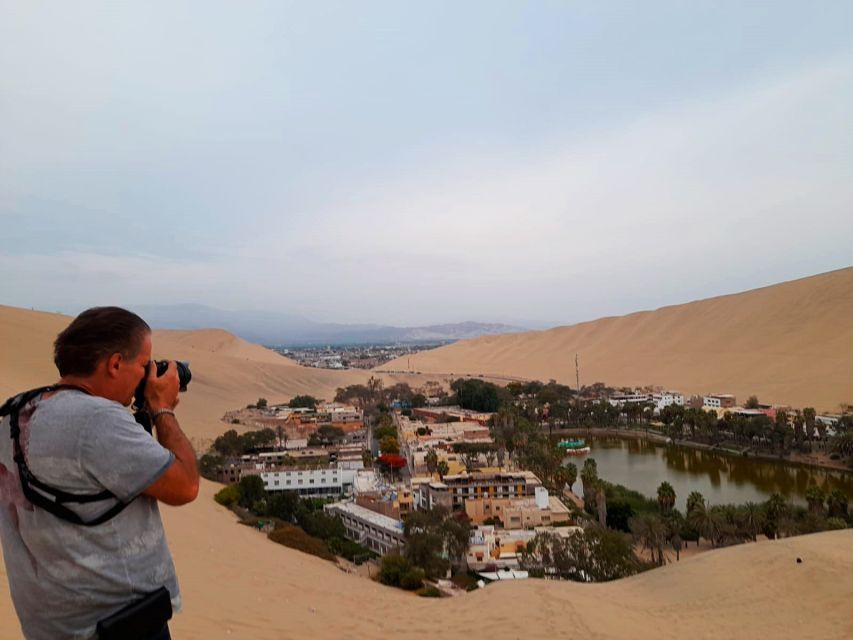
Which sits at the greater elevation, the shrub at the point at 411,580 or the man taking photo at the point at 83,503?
the man taking photo at the point at 83,503

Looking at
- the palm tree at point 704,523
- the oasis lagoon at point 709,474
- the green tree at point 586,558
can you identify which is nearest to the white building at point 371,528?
the green tree at point 586,558

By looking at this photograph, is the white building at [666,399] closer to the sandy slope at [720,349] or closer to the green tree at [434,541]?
the sandy slope at [720,349]

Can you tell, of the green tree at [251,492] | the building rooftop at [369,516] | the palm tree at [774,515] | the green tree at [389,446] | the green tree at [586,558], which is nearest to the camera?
the green tree at [586,558]

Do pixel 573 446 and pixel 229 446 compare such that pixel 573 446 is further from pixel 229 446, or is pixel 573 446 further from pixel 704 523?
pixel 229 446

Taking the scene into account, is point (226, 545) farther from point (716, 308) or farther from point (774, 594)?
point (716, 308)

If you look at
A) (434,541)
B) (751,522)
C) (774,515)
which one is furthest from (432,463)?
(774,515)

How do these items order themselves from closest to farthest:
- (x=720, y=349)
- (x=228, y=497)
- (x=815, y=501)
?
(x=228, y=497) < (x=815, y=501) < (x=720, y=349)

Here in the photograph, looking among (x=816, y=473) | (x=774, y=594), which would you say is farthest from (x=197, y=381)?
(x=774, y=594)
